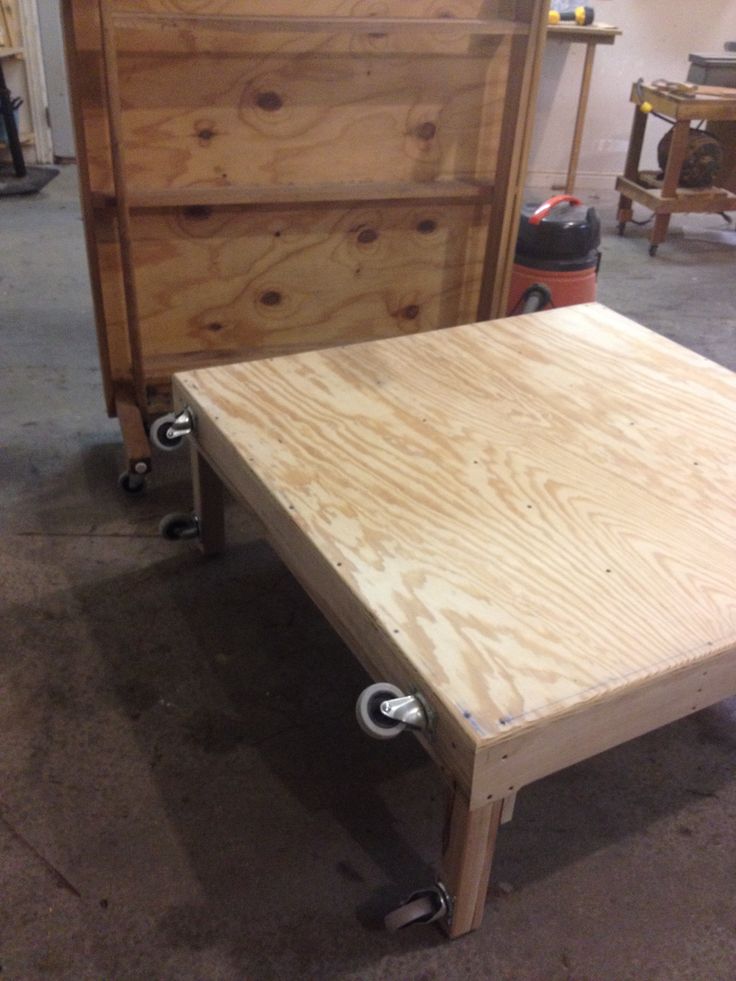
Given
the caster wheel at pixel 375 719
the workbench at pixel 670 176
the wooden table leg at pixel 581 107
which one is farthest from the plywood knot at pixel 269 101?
the wooden table leg at pixel 581 107

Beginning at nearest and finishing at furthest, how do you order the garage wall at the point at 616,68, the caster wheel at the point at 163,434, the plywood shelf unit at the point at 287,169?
the caster wheel at the point at 163,434, the plywood shelf unit at the point at 287,169, the garage wall at the point at 616,68

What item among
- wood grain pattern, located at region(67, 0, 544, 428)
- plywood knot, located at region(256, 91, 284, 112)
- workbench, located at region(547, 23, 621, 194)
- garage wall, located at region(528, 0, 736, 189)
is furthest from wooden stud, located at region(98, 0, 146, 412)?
garage wall, located at region(528, 0, 736, 189)

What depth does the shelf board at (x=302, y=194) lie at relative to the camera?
180 cm

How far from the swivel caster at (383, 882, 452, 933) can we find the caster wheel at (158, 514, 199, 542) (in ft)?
2.79

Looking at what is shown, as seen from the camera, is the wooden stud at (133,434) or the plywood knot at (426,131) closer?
the wooden stud at (133,434)

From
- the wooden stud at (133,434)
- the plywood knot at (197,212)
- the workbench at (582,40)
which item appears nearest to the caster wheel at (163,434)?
the wooden stud at (133,434)

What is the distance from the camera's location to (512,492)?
1.24m

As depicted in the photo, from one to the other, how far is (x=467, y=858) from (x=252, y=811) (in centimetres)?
37

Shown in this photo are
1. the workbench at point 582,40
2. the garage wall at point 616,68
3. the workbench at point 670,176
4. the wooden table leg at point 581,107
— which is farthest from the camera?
the garage wall at point 616,68

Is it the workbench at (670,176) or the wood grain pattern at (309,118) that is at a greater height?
the wood grain pattern at (309,118)

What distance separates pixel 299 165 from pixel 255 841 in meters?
1.37

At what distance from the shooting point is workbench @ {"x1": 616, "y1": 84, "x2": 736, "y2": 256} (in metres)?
3.24

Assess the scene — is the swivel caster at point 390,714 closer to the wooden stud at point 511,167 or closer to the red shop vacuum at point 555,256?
the wooden stud at point 511,167

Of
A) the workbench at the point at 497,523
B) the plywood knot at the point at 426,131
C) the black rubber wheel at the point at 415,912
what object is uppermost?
the plywood knot at the point at 426,131
